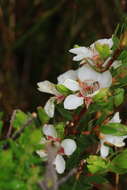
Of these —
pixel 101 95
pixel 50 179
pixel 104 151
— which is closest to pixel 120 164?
pixel 104 151

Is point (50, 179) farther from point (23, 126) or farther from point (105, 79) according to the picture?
point (105, 79)

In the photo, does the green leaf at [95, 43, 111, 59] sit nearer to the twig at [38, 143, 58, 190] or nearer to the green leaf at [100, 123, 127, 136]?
the green leaf at [100, 123, 127, 136]

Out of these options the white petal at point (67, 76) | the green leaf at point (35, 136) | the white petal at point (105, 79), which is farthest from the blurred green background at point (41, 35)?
the green leaf at point (35, 136)

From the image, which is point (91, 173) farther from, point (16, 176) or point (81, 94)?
point (16, 176)

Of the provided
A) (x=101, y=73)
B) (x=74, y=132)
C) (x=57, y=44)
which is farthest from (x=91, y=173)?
(x=57, y=44)

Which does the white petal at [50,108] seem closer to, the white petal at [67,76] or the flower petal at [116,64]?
the white petal at [67,76]

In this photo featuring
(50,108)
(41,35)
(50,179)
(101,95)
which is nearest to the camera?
(50,179)

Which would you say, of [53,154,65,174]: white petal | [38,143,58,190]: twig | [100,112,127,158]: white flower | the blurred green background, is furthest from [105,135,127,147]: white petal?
the blurred green background
